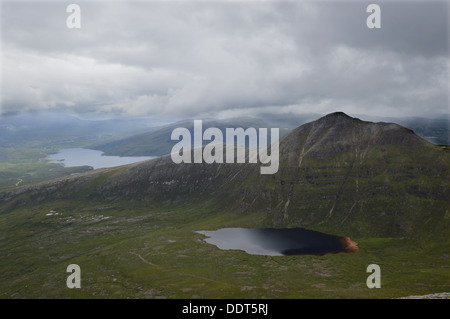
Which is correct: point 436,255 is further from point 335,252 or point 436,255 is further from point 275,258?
point 275,258
